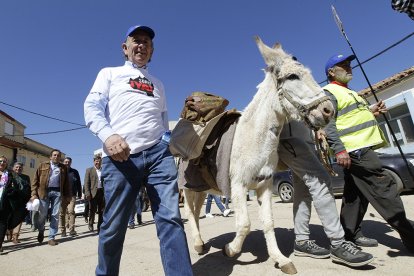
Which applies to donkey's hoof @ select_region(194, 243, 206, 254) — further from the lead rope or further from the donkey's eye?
the donkey's eye

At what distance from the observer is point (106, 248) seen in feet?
8.60

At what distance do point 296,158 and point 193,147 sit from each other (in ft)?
4.32

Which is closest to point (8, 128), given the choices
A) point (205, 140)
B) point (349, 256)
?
point (205, 140)

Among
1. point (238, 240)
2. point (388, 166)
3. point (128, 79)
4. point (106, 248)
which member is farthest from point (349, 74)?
point (388, 166)

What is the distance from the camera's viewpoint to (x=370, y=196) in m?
3.55

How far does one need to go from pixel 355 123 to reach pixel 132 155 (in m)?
2.75

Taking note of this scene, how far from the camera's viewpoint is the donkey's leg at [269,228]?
3.08 m

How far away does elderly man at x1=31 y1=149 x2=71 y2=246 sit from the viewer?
7.88 metres

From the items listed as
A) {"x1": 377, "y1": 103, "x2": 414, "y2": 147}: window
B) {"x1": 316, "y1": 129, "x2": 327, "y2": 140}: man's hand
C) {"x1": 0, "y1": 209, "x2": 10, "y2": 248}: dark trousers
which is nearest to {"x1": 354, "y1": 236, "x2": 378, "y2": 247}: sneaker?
{"x1": 316, "y1": 129, "x2": 327, "y2": 140}: man's hand

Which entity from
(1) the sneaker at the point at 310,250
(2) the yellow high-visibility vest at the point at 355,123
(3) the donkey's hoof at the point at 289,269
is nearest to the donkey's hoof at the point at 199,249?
(1) the sneaker at the point at 310,250

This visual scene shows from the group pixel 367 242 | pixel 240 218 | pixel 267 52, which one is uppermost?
pixel 267 52

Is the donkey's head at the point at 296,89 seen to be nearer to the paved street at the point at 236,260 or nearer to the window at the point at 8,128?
the paved street at the point at 236,260

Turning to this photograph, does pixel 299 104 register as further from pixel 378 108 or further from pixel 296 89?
pixel 378 108

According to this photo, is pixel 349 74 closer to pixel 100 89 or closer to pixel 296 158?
pixel 296 158
